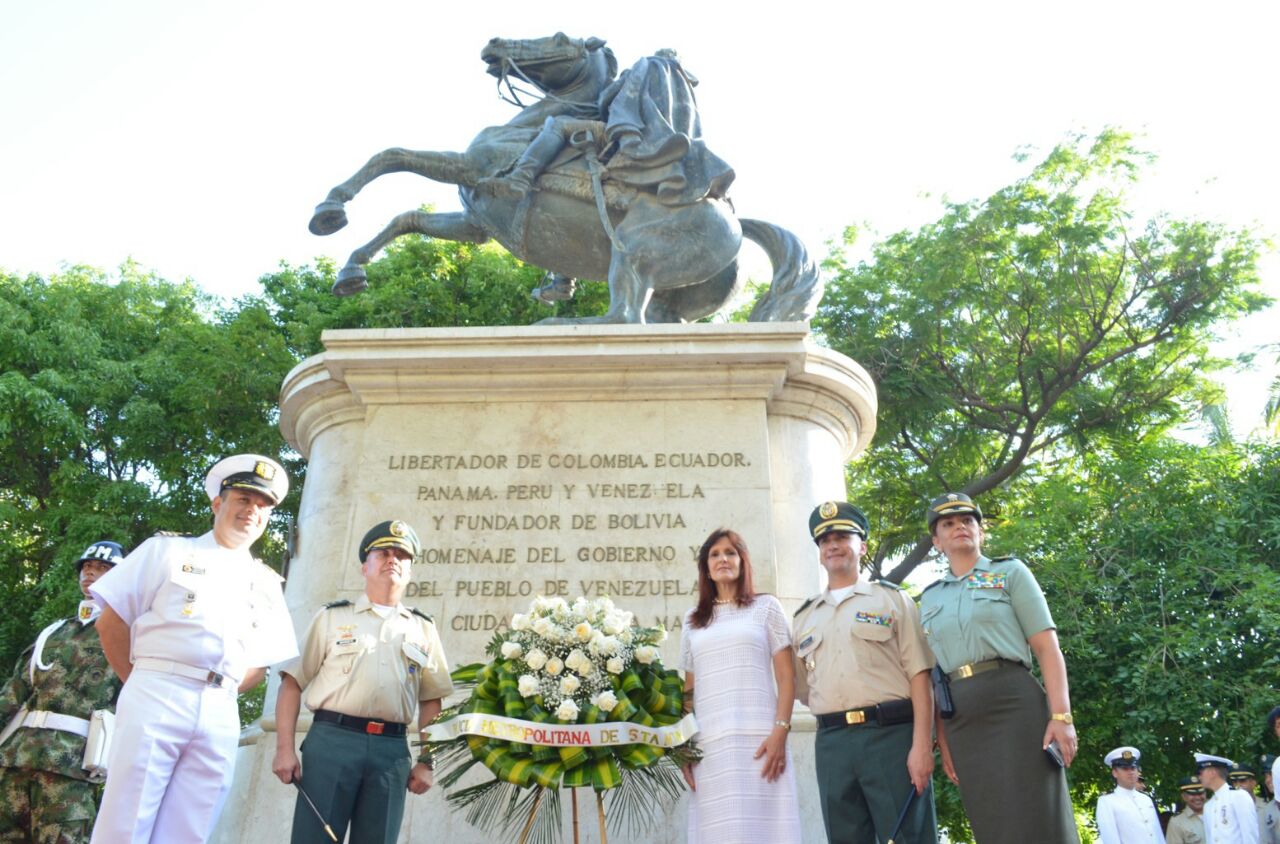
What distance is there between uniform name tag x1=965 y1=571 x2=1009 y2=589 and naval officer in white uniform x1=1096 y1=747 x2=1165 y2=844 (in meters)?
5.98

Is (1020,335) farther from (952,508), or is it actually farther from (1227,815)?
(952,508)

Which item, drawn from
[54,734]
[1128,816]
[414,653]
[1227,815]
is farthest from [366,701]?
[1227,815]

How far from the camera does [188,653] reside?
4.29 meters

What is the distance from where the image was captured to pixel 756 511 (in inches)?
265

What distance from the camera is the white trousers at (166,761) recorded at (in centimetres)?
402

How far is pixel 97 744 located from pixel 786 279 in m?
5.41

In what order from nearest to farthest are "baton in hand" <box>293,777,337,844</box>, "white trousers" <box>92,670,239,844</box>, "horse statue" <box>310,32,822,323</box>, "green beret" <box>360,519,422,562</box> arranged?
"white trousers" <box>92,670,239,844</box>, "baton in hand" <box>293,777,337,844</box>, "green beret" <box>360,519,422,562</box>, "horse statue" <box>310,32,822,323</box>

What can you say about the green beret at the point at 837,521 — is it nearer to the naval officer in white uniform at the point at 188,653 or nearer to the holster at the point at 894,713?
the holster at the point at 894,713

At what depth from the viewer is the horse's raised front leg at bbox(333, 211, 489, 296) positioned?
8406mm

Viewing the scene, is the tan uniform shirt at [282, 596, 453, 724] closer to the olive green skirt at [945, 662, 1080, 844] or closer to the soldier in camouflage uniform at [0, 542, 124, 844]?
the soldier in camouflage uniform at [0, 542, 124, 844]

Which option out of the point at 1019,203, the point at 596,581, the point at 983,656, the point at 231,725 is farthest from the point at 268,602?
the point at 1019,203

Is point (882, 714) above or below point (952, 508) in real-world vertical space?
below

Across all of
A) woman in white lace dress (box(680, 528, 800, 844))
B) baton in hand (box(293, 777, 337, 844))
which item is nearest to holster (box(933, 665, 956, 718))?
woman in white lace dress (box(680, 528, 800, 844))

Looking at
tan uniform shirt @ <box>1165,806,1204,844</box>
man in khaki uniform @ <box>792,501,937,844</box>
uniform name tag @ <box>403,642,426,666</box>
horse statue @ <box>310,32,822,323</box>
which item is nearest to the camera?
man in khaki uniform @ <box>792,501,937,844</box>
